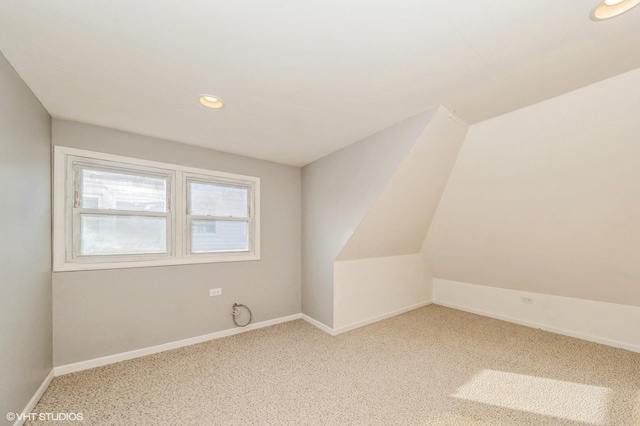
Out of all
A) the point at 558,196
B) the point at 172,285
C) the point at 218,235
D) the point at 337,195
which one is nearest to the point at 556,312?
the point at 558,196

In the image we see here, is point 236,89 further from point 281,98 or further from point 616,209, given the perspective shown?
point 616,209

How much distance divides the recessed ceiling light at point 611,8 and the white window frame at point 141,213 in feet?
10.3

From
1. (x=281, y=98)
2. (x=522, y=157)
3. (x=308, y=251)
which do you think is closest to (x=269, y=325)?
(x=308, y=251)

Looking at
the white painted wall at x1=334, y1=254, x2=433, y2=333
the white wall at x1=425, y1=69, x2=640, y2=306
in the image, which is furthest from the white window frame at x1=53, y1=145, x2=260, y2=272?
the white wall at x1=425, y1=69, x2=640, y2=306

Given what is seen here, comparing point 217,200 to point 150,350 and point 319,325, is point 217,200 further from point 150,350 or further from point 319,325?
point 319,325

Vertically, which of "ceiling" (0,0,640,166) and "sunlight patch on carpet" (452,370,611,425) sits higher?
"ceiling" (0,0,640,166)

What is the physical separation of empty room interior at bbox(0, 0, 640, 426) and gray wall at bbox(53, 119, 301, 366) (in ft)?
0.07

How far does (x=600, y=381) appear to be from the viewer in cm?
212

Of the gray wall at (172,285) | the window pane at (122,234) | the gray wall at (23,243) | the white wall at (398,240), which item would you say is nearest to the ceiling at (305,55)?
the gray wall at (23,243)

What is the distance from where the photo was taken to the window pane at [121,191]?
2451mm

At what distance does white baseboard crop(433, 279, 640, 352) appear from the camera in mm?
2711

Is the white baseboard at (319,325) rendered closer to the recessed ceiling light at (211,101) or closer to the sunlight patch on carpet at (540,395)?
the sunlight patch on carpet at (540,395)

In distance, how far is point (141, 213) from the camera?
8.76 feet

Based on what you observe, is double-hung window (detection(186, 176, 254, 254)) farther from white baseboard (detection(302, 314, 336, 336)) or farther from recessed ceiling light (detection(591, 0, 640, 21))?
recessed ceiling light (detection(591, 0, 640, 21))
